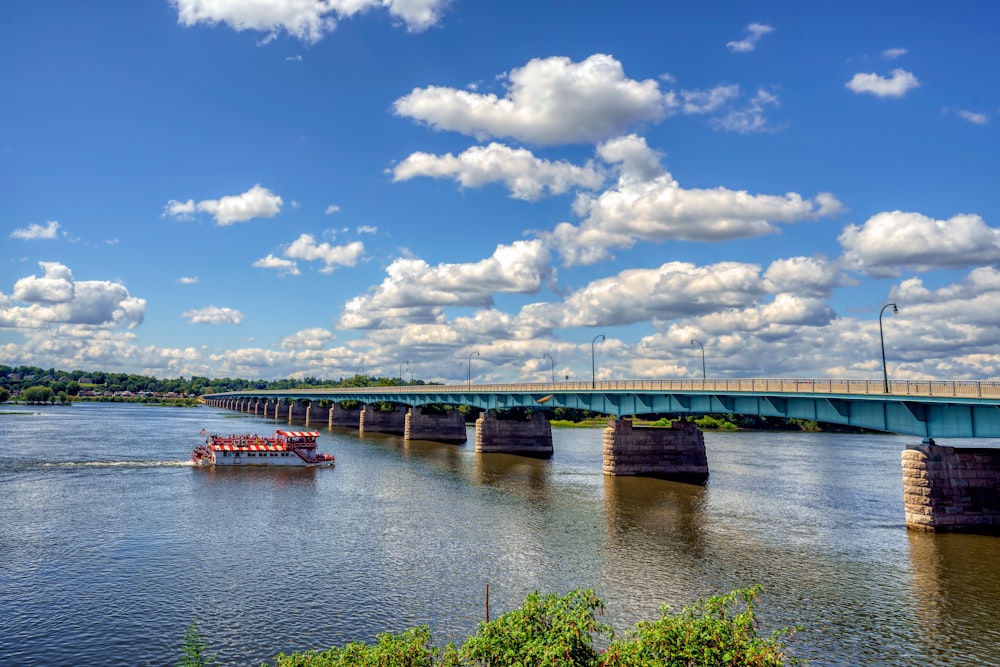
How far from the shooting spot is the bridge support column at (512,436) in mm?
105419

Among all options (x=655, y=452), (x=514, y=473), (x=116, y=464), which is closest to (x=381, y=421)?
(x=116, y=464)

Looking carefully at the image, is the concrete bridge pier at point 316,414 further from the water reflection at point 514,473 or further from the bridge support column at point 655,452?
the bridge support column at point 655,452

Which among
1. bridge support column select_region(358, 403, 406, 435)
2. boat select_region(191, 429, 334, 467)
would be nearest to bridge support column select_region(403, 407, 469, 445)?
bridge support column select_region(358, 403, 406, 435)

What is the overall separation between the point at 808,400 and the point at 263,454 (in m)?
68.0

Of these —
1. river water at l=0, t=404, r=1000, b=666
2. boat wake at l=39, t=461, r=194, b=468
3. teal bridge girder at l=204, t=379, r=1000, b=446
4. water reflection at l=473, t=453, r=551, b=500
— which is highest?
teal bridge girder at l=204, t=379, r=1000, b=446

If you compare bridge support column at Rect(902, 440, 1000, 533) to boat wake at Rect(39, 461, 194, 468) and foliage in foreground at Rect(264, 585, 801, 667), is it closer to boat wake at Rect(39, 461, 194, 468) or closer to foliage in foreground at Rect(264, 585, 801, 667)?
foliage in foreground at Rect(264, 585, 801, 667)

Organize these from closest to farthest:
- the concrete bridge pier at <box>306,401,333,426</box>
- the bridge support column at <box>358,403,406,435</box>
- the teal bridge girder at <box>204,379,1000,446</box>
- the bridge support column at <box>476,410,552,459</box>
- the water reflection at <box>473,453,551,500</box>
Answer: the teal bridge girder at <box>204,379,1000,446</box>, the water reflection at <box>473,453,551,500</box>, the bridge support column at <box>476,410,552,459</box>, the bridge support column at <box>358,403,406,435</box>, the concrete bridge pier at <box>306,401,333,426</box>

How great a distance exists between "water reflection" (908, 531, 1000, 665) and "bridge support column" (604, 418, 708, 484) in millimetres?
31690

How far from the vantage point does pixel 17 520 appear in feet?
156

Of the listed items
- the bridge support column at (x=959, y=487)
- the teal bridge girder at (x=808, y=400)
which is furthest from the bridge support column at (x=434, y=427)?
the bridge support column at (x=959, y=487)

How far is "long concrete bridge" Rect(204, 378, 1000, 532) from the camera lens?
1740 inches

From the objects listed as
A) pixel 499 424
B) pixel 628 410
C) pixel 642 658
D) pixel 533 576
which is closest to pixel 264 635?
pixel 533 576

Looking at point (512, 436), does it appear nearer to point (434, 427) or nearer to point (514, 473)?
point (514, 473)

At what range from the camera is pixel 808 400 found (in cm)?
5803
